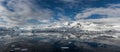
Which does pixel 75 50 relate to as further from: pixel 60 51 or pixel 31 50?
pixel 31 50

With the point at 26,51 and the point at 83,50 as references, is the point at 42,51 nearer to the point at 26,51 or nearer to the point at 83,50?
the point at 26,51

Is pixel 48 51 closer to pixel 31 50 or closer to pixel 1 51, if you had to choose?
pixel 31 50

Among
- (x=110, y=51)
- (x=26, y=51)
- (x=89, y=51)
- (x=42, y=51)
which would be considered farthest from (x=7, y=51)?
(x=110, y=51)

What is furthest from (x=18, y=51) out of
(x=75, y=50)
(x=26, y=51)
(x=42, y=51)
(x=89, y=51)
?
(x=89, y=51)

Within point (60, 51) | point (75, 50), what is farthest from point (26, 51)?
point (75, 50)

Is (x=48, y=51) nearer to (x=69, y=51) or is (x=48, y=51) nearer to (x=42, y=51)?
(x=42, y=51)
